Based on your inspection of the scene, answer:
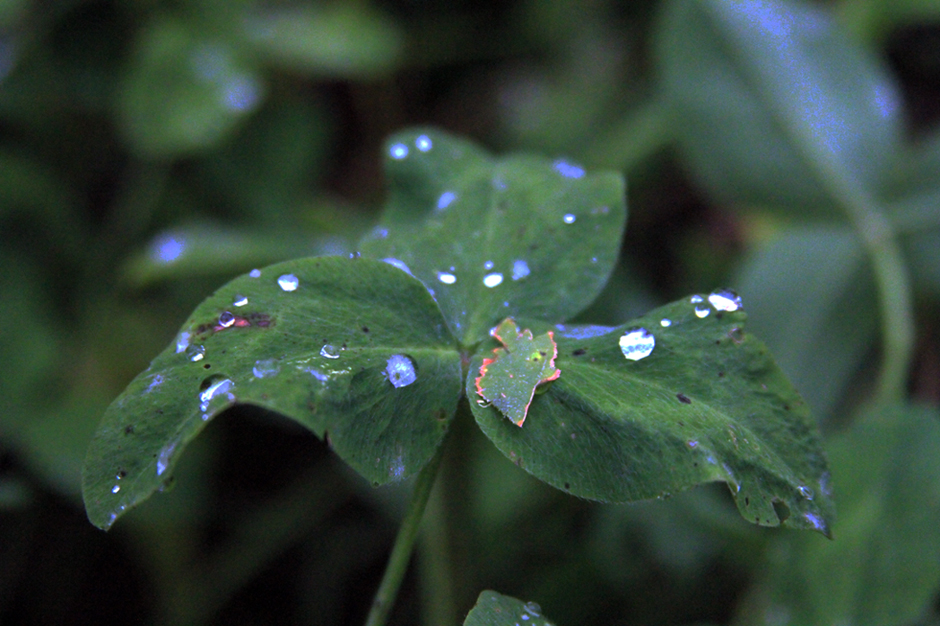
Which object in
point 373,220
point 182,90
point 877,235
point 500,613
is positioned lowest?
point 373,220

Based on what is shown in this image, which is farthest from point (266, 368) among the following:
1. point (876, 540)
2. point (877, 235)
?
point (877, 235)

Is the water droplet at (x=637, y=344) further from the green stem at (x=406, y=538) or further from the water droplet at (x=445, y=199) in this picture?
the water droplet at (x=445, y=199)

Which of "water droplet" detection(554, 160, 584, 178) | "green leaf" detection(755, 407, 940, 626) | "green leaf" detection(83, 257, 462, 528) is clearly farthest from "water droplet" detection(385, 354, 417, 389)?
"green leaf" detection(755, 407, 940, 626)

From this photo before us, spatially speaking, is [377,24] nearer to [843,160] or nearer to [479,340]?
[843,160]

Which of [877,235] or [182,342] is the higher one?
[182,342]

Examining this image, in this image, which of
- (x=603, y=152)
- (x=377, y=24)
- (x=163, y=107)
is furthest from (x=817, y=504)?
(x=377, y=24)

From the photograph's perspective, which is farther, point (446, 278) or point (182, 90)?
point (182, 90)

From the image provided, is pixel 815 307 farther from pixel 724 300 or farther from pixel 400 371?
pixel 400 371
